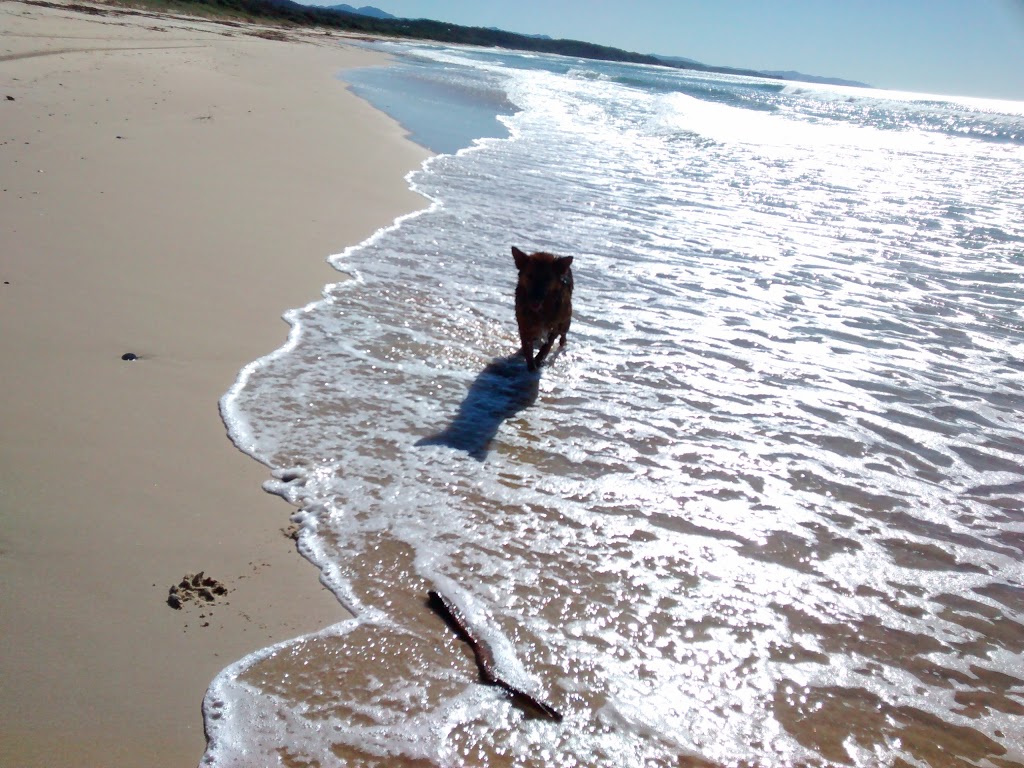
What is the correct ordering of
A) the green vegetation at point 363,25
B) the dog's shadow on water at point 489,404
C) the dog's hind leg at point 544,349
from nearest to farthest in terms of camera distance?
1. the dog's shadow on water at point 489,404
2. the dog's hind leg at point 544,349
3. the green vegetation at point 363,25

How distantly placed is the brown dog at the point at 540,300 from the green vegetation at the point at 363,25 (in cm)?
3867

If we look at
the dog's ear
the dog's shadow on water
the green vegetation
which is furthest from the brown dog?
the green vegetation

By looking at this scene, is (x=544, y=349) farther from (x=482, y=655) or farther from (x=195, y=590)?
(x=195, y=590)

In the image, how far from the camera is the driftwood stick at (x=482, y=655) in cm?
256

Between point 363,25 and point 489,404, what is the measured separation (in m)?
85.6

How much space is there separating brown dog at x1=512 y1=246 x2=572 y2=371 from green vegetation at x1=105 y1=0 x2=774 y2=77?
3867cm

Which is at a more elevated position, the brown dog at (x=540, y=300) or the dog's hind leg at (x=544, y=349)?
the brown dog at (x=540, y=300)

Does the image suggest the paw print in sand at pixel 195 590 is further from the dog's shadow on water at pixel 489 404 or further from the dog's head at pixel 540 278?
the dog's head at pixel 540 278

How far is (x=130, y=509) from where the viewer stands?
3.23 metres

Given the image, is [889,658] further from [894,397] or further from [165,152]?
[165,152]

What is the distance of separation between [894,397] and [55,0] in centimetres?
3528

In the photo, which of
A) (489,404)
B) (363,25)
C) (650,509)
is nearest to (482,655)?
(650,509)

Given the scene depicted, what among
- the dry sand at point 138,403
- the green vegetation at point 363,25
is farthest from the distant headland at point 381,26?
the dry sand at point 138,403

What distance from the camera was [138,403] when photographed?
401 centimetres
